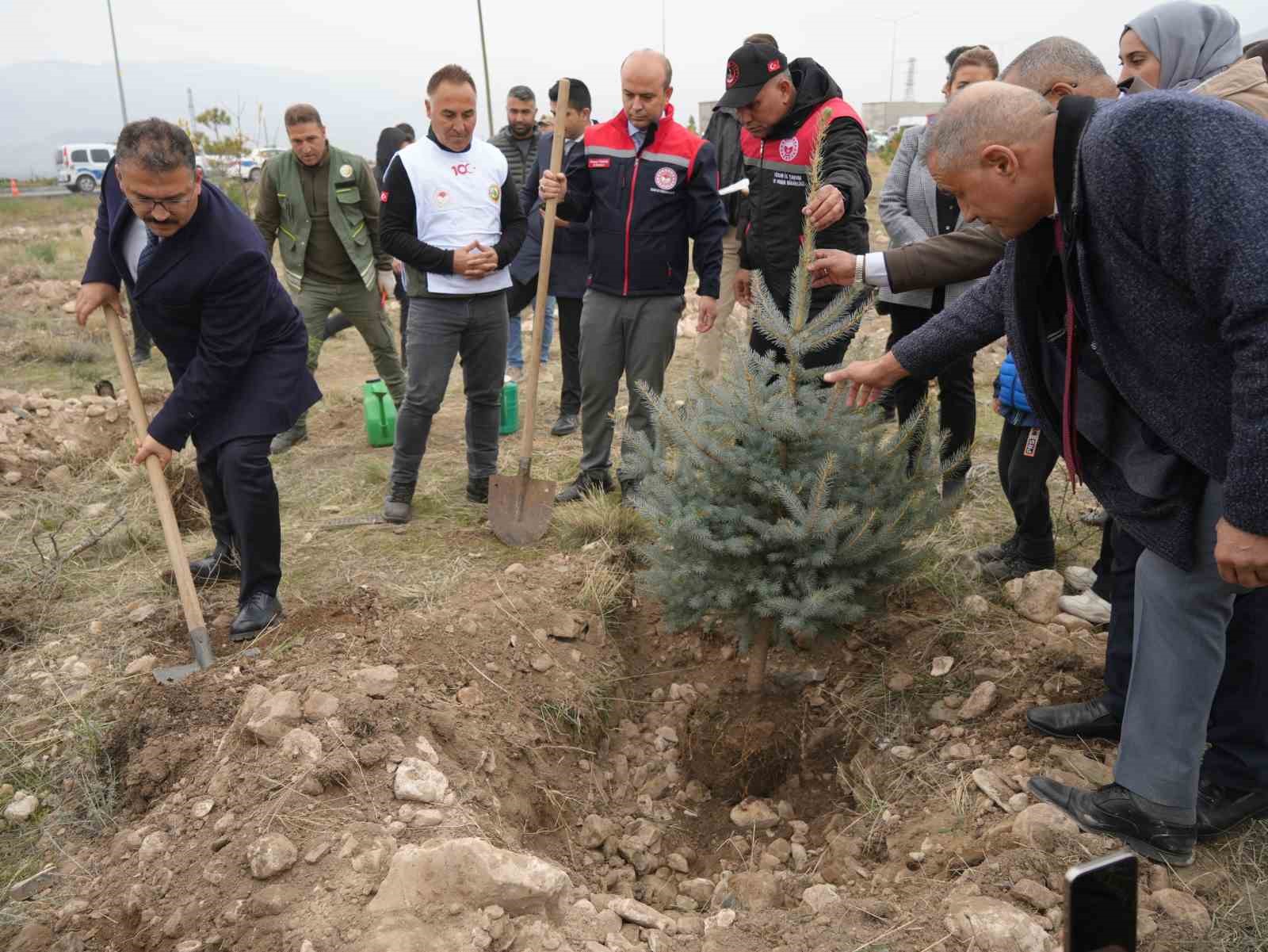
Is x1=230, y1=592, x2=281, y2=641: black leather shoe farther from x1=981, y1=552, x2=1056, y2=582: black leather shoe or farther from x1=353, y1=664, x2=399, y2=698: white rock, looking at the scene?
x1=981, y1=552, x2=1056, y2=582: black leather shoe

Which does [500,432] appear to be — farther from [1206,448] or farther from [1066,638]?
[1206,448]

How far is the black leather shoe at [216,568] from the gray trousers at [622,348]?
1.79 m

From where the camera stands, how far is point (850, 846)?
2.62 metres

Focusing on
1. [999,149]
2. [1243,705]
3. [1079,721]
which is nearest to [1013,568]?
[1079,721]

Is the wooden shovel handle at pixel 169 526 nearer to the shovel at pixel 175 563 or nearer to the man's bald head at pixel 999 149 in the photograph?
the shovel at pixel 175 563

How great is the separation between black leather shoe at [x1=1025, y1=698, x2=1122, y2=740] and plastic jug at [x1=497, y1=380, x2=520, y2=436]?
Result: 4068mm

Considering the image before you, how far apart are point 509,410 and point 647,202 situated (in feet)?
7.24

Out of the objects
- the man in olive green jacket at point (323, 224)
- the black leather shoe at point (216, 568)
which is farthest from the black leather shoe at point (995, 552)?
the man in olive green jacket at point (323, 224)

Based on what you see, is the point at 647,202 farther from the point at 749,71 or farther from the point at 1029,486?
the point at 1029,486

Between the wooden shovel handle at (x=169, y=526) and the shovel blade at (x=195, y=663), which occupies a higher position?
the wooden shovel handle at (x=169, y=526)

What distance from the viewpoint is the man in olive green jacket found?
212 inches

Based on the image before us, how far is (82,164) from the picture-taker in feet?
104

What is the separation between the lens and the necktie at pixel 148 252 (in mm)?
3215

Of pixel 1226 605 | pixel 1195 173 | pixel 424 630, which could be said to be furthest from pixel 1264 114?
pixel 424 630
